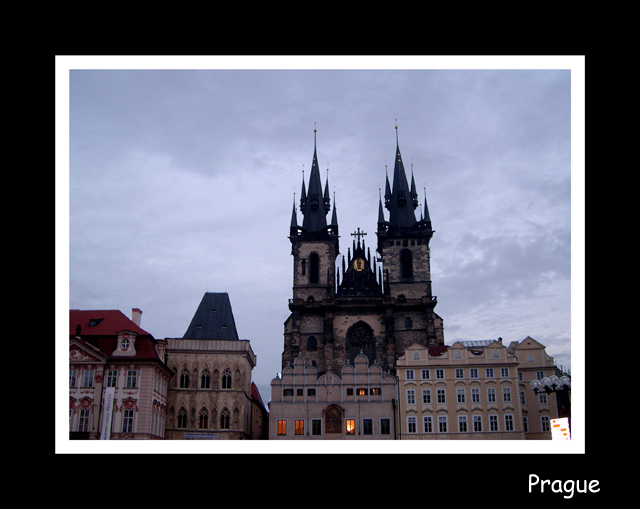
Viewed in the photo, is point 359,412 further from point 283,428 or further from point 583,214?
point 583,214

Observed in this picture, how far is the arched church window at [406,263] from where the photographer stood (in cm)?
6006

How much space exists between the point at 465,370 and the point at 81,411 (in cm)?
2415

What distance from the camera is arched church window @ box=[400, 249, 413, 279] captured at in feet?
197

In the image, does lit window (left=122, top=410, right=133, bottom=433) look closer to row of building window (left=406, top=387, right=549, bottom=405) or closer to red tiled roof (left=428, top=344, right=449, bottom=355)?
row of building window (left=406, top=387, right=549, bottom=405)

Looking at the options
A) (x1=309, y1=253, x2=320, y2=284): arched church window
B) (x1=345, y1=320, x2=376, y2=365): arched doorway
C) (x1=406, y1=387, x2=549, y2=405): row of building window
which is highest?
(x1=309, y1=253, x2=320, y2=284): arched church window

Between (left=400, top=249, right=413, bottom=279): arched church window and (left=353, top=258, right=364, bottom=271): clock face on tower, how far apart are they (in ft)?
12.9

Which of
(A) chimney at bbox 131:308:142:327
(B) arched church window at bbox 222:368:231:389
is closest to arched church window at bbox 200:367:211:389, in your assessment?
(B) arched church window at bbox 222:368:231:389

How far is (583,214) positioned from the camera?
13711 millimetres

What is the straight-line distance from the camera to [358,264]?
6159 cm

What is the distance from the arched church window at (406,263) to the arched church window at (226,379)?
918 inches

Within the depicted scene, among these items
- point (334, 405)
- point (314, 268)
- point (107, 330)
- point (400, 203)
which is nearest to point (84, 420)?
point (107, 330)

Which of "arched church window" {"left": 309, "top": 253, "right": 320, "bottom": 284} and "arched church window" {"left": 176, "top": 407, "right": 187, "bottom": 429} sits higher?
"arched church window" {"left": 309, "top": 253, "right": 320, "bottom": 284}

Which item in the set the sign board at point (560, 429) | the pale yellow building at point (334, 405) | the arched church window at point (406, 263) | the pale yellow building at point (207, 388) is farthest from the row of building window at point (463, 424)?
the sign board at point (560, 429)
